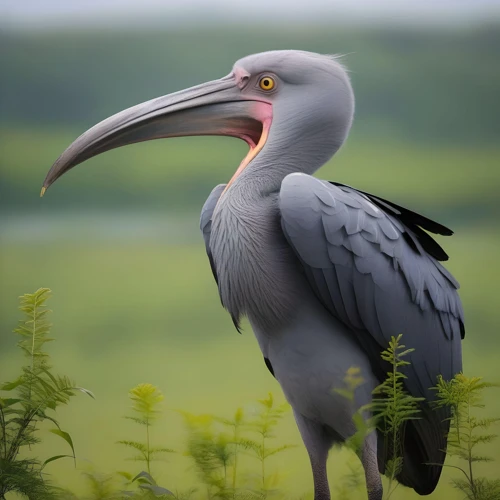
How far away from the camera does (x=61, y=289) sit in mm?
3680

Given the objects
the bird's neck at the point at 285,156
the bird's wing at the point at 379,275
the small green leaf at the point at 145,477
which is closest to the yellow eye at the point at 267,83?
the bird's neck at the point at 285,156

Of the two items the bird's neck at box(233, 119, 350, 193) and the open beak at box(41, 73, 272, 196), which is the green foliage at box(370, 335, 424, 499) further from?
the open beak at box(41, 73, 272, 196)

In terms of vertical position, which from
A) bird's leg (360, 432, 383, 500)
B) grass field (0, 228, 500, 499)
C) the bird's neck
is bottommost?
bird's leg (360, 432, 383, 500)

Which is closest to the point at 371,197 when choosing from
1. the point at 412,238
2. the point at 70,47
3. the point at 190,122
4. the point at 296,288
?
the point at 412,238

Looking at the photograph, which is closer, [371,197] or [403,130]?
[371,197]

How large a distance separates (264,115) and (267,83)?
98 mm

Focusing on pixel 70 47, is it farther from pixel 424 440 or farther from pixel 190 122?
pixel 424 440

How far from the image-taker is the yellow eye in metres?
2.71

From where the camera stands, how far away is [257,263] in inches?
98.6

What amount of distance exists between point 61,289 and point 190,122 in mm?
1217

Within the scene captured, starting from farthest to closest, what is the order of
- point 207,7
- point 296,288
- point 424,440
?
point 207,7 → point 424,440 → point 296,288

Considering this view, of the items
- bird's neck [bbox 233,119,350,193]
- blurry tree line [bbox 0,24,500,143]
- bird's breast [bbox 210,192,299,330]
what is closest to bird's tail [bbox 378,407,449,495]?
bird's breast [bbox 210,192,299,330]

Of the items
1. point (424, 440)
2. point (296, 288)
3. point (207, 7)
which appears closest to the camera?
point (296, 288)

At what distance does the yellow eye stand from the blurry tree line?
940 millimetres
